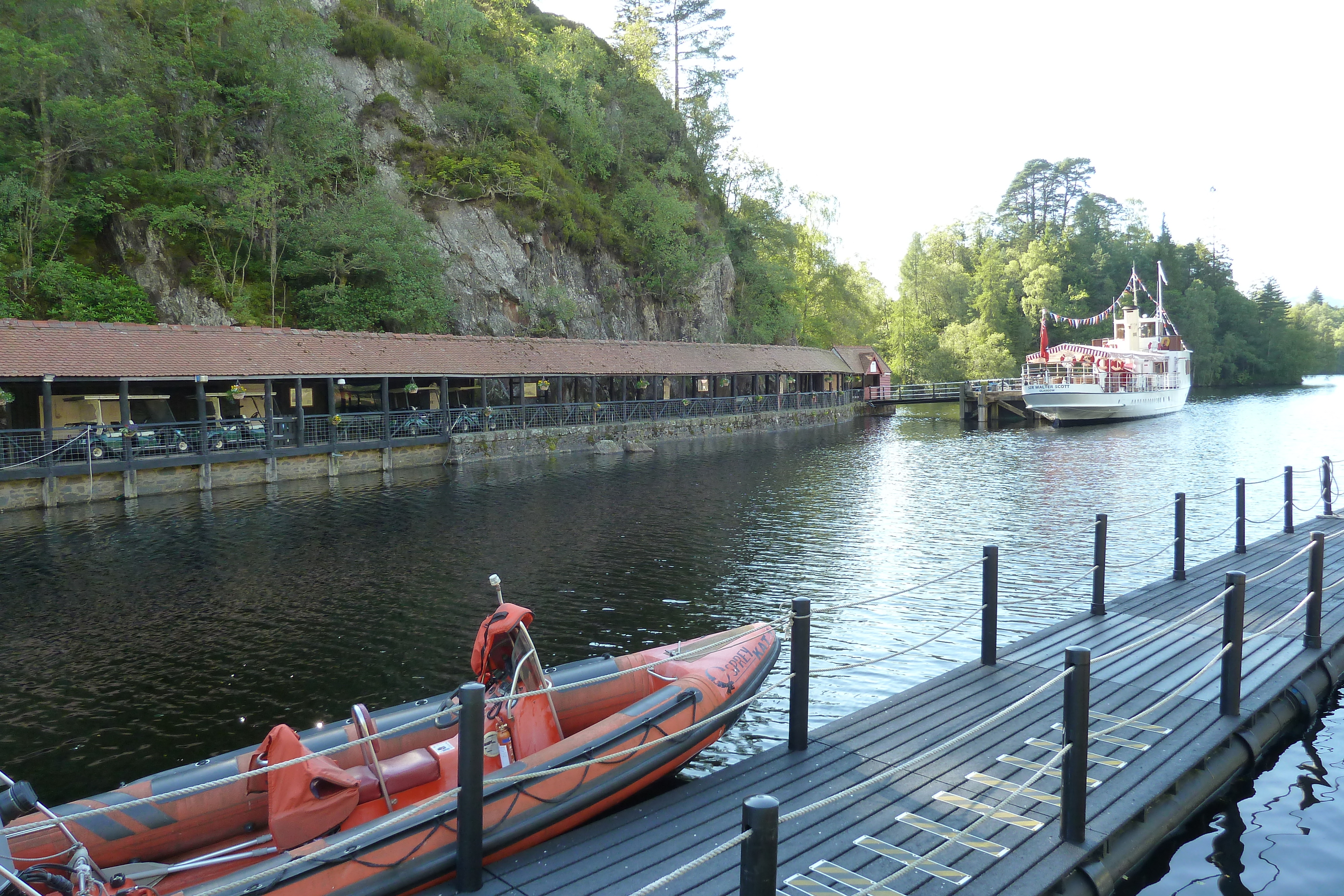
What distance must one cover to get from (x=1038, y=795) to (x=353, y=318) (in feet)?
110

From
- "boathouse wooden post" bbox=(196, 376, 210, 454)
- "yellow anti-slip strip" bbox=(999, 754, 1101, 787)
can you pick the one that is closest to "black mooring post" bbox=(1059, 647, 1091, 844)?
"yellow anti-slip strip" bbox=(999, 754, 1101, 787)

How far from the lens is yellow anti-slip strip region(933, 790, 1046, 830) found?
195 inches

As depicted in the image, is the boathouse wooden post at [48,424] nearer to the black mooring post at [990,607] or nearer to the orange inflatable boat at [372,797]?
the orange inflatable boat at [372,797]

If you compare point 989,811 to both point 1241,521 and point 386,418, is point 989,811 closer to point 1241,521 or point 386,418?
point 1241,521

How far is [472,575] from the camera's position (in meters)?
14.2

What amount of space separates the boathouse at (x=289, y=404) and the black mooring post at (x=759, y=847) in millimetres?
24122

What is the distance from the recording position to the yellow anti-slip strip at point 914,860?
14.6 ft

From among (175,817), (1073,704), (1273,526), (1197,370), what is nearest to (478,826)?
(175,817)

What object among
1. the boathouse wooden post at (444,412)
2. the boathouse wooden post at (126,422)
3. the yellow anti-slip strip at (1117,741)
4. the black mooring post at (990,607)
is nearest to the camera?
the yellow anti-slip strip at (1117,741)

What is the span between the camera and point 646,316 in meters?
52.3

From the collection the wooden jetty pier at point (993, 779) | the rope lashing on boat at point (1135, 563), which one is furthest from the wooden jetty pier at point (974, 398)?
the wooden jetty pier at point (993, 779)

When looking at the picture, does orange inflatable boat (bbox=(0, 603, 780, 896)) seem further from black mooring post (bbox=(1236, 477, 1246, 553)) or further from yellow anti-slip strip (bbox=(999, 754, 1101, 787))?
black mooring post (bbox=(1236, 477, 1246, 553))

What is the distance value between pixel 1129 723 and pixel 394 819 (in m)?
5.48

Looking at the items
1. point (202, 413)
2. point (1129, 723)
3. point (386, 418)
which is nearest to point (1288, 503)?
point (1129, 723)
